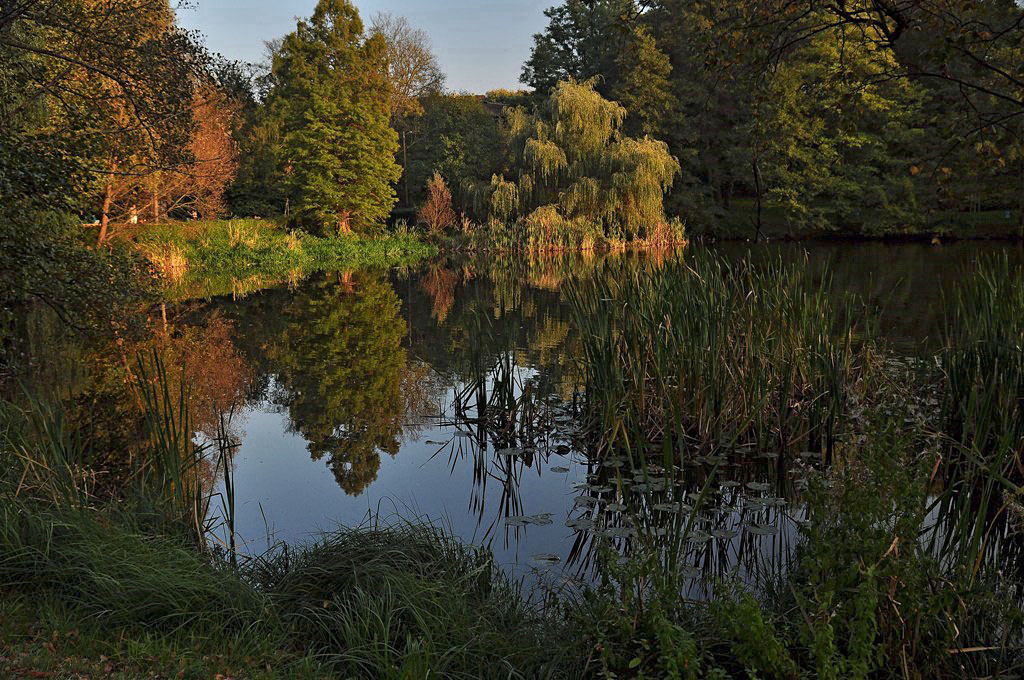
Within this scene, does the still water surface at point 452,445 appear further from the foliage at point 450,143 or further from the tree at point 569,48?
the tree at point 569,48

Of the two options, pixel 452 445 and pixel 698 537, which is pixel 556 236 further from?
pixel 698 537

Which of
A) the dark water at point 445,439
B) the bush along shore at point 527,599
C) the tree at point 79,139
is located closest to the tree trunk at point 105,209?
the dark water at point 445,439

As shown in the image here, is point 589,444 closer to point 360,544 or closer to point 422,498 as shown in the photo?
point 422,498

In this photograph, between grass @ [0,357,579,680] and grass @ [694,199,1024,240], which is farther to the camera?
grass @ [694,199,1024,240]

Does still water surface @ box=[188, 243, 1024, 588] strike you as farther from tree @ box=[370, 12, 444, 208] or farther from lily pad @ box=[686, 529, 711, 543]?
tree @ box=[370, 12, 444, 208]

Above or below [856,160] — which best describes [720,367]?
below

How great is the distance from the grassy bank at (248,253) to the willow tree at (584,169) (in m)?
4.65

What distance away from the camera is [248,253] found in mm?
26469

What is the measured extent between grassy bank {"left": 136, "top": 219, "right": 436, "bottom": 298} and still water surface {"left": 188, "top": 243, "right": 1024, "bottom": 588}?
6.37 meters

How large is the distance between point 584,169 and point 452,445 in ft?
71.6

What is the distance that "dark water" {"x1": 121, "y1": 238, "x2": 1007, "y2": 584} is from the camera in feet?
16.9

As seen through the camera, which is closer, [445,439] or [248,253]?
[445,439]

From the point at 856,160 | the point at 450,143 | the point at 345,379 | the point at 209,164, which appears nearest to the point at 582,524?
the point at 345,379

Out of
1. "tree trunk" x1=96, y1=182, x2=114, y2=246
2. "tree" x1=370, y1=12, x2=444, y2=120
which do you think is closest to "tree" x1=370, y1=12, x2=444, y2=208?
"tree" x1=370, y1=12, x2=444, y2=120
